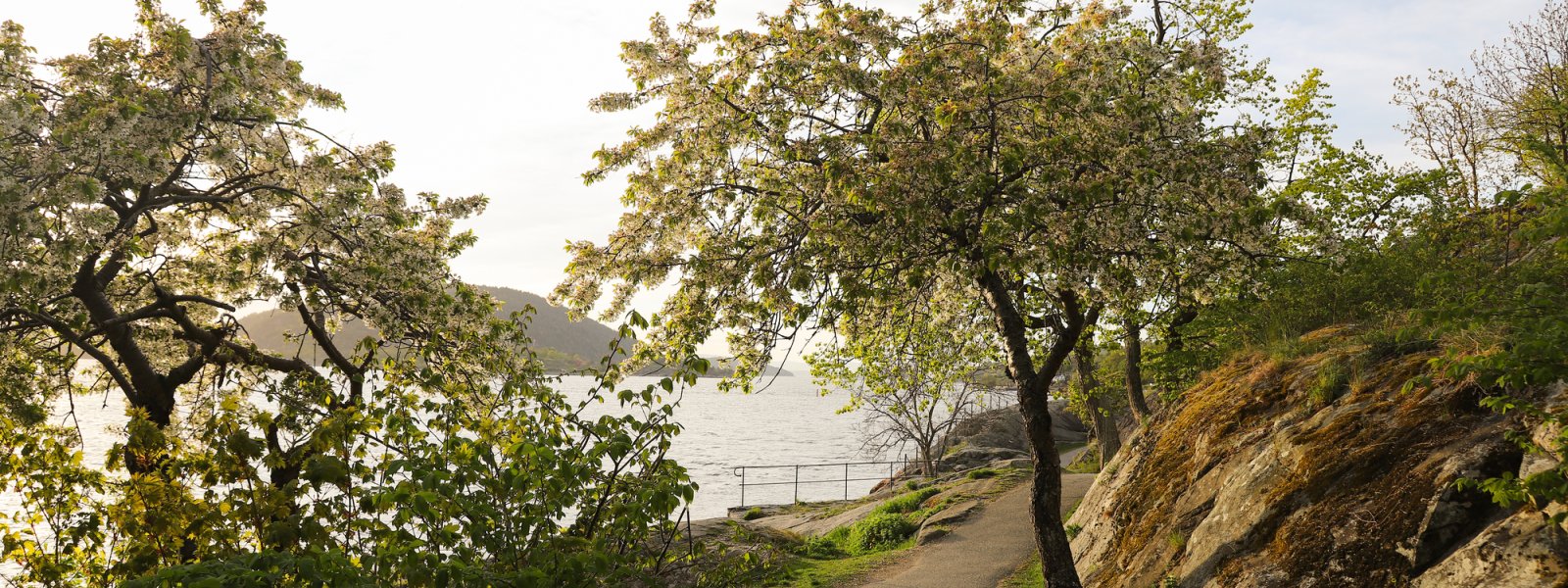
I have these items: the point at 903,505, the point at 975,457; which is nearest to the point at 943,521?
the point at 903,505

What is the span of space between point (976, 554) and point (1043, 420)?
5.52 meters

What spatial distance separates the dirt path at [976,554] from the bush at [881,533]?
1.42 meters

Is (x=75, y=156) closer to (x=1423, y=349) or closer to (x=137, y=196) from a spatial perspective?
(x=137, y=196)

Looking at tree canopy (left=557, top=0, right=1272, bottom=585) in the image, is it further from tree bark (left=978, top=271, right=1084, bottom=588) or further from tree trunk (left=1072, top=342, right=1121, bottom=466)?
tree trunk (left=1072, top=342, right=1121, bottom=466)

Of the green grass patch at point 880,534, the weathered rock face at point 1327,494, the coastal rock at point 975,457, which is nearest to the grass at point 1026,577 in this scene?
the weathered rock face at point 1327,494

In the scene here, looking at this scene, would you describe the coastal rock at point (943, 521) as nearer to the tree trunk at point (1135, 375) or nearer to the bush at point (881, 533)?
the bush at point (881, 533)

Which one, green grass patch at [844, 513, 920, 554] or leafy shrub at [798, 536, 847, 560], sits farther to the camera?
green grass patch at [844, 513, 920, 554]

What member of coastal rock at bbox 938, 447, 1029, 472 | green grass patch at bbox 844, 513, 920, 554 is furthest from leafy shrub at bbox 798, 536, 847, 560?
coastal rock at bbox 938, 447, 1029, 472

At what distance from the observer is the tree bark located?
9391 millimetres

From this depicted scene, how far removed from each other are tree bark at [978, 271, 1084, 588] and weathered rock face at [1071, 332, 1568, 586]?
89cm

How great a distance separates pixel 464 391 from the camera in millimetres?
6137

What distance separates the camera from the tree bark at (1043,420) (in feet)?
30.8

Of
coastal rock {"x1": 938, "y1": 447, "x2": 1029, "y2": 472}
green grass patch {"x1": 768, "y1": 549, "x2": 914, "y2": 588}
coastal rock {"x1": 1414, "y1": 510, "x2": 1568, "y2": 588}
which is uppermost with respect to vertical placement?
coastal rock {"x1": 1414, "y1": 510, "x2": 1568, "y2": 588}

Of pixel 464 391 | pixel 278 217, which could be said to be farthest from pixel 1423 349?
pixel 278 217
